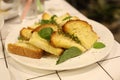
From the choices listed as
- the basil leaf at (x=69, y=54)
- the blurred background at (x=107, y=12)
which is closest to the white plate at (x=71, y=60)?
the basil leaf at (x=69, y=54)

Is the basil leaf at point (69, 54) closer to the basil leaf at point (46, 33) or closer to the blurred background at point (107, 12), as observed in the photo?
the basil leaf at point (46, 33)

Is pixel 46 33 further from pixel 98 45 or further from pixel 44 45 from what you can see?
pixel 98 45

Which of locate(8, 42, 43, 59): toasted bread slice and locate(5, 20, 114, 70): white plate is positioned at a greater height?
locate(8, 42, 43, 59): toasted bread slice

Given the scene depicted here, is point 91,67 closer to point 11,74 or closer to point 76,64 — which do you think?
point 76,64

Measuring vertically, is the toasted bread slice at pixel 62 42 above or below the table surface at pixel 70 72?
above

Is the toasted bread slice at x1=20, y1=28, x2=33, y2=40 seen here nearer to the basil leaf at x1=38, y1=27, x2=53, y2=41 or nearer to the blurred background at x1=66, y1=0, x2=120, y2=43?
the basil leaf at x1=38, y1=27, x2=53, y2=41

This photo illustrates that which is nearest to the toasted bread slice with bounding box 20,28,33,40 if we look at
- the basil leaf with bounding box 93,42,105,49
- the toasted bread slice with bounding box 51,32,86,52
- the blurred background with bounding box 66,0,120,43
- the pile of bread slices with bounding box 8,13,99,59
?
the pile of bread slices with bounding box 8,13,99,59
